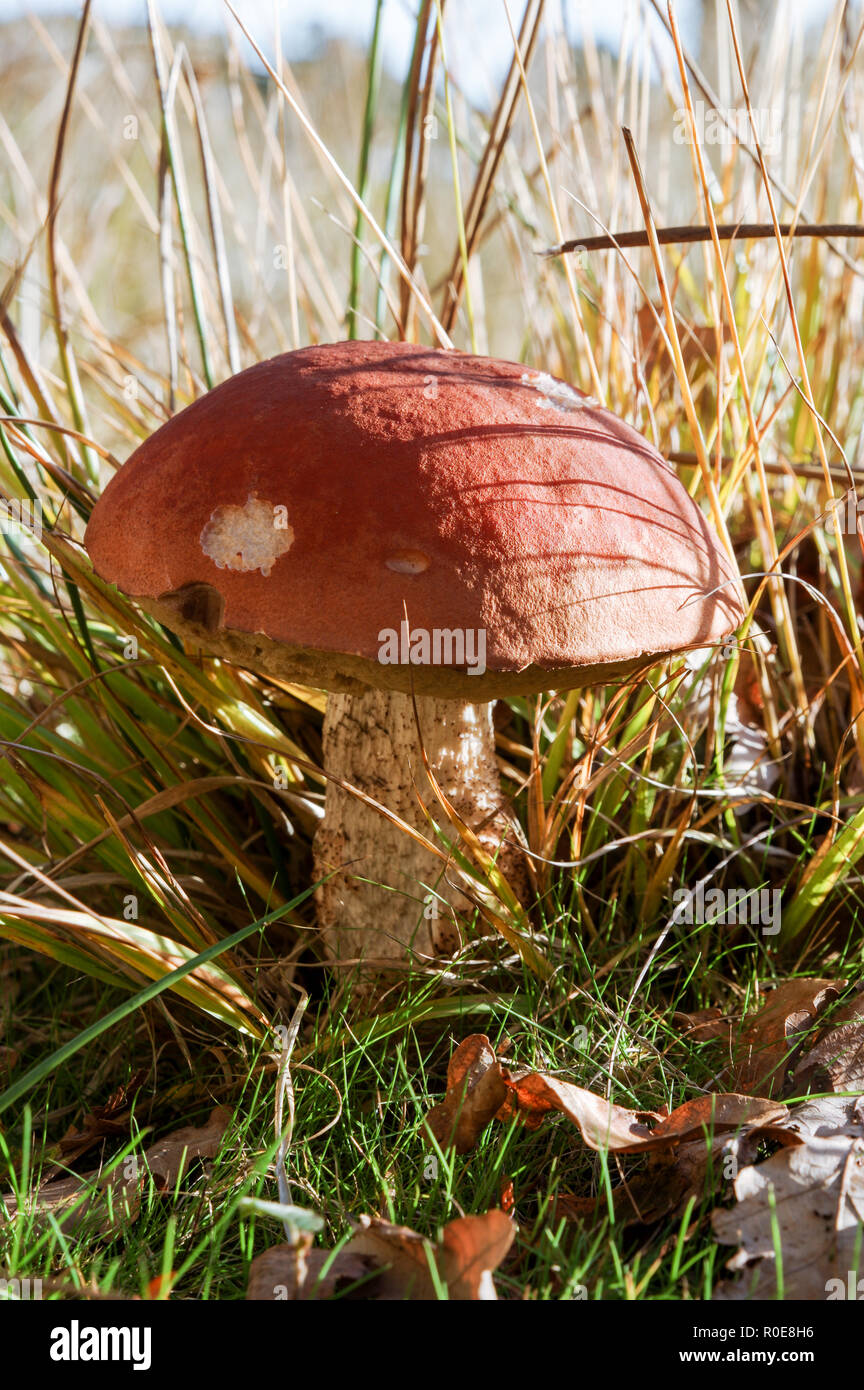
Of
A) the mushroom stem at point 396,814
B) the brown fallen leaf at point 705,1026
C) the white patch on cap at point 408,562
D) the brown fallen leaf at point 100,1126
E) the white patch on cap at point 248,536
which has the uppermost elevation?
the white patch on cap at point 248,536

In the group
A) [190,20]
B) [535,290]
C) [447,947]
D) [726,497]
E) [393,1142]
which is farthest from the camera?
[190,20]

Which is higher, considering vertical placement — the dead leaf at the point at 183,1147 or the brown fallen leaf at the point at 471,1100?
the brown fallen leaf at the point at 471,1100

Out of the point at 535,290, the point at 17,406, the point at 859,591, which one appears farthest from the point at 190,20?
the point at 859,591

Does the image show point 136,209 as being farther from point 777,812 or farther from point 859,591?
point 777,812

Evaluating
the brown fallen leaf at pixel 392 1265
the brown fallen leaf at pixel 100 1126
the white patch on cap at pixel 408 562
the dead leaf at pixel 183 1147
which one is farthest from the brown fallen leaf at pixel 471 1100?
the white patch on cap at pixel 408 562

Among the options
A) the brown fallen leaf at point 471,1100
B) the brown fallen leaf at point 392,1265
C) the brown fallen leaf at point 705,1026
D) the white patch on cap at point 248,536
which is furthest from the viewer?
the brown fallen leaf at point 705,1026

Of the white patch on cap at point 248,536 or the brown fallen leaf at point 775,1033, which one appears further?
the brown fallen leaf at point 775,1033

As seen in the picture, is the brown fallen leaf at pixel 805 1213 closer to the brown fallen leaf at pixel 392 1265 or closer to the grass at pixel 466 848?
the grass at pixel 466 848
